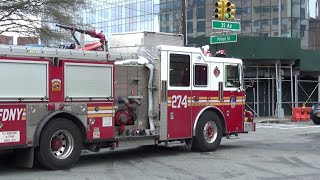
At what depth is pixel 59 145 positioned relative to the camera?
388 inches

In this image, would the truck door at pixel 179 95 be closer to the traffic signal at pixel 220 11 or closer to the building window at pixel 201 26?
the traffic signal at pixel 220 11

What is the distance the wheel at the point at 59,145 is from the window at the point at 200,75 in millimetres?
3879

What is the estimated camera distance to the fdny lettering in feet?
29.2

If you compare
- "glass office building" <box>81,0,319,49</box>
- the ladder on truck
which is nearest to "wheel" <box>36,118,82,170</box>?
the ladder on truck

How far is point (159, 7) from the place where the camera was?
226 feet

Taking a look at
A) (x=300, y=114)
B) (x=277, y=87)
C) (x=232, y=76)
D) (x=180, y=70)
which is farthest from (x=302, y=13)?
(x=180, y=70)

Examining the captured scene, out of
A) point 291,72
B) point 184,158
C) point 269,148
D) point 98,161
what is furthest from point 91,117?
point 291,72

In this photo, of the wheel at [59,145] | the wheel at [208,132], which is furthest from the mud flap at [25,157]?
the wheel at [208,132]

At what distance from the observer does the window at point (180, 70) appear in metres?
12.1

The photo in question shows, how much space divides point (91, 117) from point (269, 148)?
606 cm

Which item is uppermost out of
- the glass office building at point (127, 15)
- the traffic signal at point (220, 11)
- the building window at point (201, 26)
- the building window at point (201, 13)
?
the glass office building at point (127, 15)

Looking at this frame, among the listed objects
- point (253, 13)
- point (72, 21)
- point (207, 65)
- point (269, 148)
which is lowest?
point (269, 148)

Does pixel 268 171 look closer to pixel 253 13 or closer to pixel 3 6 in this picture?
pixel 3 6

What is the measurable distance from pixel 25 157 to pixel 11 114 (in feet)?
3.52
